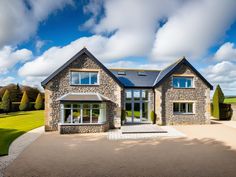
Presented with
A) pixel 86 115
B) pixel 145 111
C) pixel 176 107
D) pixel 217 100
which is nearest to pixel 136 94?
pixel 145 111

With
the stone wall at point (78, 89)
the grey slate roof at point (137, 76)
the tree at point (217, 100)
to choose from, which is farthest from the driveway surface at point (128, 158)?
the tree at point (217, 100)

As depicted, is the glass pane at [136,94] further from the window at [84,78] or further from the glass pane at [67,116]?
the glass pane at [67,116]

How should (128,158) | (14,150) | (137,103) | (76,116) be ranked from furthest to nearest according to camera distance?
(137,103) < (76,116) < (14,150) < (128,158)

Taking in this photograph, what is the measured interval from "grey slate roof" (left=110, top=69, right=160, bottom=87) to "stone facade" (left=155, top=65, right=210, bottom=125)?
195 centimetres

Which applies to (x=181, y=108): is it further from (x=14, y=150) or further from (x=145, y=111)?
(x=14, y=150)

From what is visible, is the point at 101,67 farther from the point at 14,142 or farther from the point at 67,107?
the point at 14,142

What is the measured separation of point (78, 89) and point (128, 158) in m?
10.7

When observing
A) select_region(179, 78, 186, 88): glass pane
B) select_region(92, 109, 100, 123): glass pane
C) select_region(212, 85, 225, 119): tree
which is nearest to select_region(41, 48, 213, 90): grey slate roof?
select_region(179, 78, 186, 88): glass pane

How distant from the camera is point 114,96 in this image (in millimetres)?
18859

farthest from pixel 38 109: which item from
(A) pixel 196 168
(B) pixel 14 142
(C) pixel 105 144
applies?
(A) pixel 196 168

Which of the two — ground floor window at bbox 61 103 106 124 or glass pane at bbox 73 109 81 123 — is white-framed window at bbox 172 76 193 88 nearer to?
→ ground floor window at bbox 61 103 106 124

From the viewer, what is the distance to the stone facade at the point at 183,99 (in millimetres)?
20566

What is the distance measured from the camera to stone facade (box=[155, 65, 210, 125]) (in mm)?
20566

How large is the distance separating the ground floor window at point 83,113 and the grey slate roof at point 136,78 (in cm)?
519
